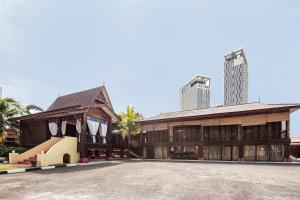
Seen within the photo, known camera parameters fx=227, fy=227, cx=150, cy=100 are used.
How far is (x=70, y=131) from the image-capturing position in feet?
87.1

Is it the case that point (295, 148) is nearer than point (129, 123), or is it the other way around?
point (129, 123)

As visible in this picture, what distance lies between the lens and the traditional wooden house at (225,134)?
81.6ft

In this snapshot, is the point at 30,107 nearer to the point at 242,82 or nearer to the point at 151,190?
the point at 151,190

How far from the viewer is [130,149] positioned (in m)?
34.2

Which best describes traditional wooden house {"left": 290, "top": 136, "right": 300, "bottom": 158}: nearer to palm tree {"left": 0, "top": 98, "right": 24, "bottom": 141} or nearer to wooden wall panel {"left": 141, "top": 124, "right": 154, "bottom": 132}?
wooden wall panel {"left": 141, "top": 124, "right": 154, "bottom": 132}

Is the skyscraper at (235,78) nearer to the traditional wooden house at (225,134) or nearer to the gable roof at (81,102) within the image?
the traditional wooden house at (225,134)

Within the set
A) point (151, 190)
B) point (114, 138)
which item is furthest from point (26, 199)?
point (114, 138)

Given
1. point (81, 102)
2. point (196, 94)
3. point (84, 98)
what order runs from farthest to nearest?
point (196, 94) < point (84, 98) < point (81, 102)

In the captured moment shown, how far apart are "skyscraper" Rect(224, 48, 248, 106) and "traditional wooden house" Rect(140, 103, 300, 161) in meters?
97.1

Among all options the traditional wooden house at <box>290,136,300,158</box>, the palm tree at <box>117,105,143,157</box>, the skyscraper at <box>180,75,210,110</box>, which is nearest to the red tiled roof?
the palm tree at <box>117,105,143,157</box>

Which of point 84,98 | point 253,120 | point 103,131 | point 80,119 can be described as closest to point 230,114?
point 253,120

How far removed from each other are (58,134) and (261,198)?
21122mm

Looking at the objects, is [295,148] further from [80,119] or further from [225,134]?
[80,119]

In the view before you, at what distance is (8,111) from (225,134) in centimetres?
2507
